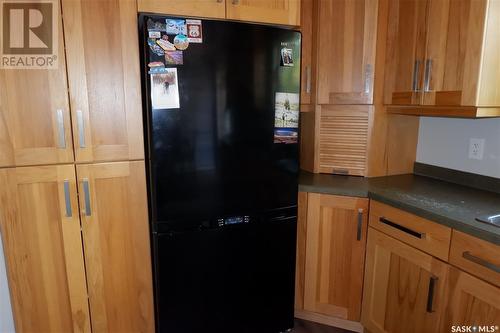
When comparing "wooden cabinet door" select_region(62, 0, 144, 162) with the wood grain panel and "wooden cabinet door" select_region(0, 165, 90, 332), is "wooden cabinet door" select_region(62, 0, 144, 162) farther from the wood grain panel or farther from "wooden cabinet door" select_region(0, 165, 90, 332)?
the wood grain panel

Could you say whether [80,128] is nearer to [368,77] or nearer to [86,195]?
[86,195]

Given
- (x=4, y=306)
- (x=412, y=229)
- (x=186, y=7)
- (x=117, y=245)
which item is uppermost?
(x=186, y=7)

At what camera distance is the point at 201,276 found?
172 centimetres

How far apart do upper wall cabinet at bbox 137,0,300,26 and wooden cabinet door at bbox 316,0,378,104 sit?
33 centimetres

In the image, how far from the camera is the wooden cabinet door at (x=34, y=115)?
55.4 inches

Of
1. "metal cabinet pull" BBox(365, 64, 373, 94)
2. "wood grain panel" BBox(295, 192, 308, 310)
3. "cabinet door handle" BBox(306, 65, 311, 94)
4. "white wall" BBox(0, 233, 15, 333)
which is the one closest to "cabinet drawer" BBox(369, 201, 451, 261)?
"wood grain panel" BBox(295, 192, 308, 310)

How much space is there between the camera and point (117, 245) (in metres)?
1.65

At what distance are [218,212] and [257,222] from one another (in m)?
0.22

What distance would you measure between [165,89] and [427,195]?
134 cm

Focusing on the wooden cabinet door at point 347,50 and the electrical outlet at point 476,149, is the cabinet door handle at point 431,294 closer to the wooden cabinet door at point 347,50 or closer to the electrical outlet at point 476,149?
the electrical outlet at point 476,149

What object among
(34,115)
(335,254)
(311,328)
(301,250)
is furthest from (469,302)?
(34,115)

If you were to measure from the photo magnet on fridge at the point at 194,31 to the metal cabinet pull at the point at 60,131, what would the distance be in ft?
A: 2.07

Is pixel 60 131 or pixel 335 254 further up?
pixel 60 131

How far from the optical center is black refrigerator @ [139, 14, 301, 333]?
1.51 m
